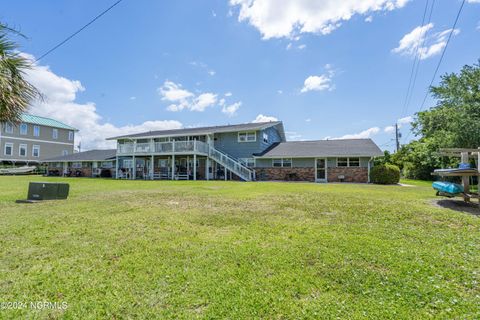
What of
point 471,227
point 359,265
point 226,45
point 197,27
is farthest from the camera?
point 226,45

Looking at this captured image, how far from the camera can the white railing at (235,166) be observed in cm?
2141

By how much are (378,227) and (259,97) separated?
19953 millimetres

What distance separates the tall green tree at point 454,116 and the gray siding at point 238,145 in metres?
13.6

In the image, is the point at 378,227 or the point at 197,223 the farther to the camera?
the point at 197,223

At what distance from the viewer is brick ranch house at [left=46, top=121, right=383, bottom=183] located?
67.8 ft

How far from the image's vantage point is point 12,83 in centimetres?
421

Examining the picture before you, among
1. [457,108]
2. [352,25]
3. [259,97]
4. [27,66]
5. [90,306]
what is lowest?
[90,306]

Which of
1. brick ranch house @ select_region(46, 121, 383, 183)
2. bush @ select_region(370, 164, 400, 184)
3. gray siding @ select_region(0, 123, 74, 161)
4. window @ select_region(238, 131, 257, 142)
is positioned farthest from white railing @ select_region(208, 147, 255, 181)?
gray siding @ select_region(0, 123, 74, 161)

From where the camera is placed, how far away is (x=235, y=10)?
1348 centimetres

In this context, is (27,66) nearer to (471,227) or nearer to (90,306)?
(90,306)

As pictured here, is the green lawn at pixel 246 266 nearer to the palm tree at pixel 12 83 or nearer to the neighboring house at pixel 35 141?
the palm tree at pixel 12 83

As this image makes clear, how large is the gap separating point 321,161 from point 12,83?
2055 centimetres

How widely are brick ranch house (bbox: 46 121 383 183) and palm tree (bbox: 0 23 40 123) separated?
17518 mm

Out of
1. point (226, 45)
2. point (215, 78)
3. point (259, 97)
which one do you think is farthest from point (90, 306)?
point (259, 97)
